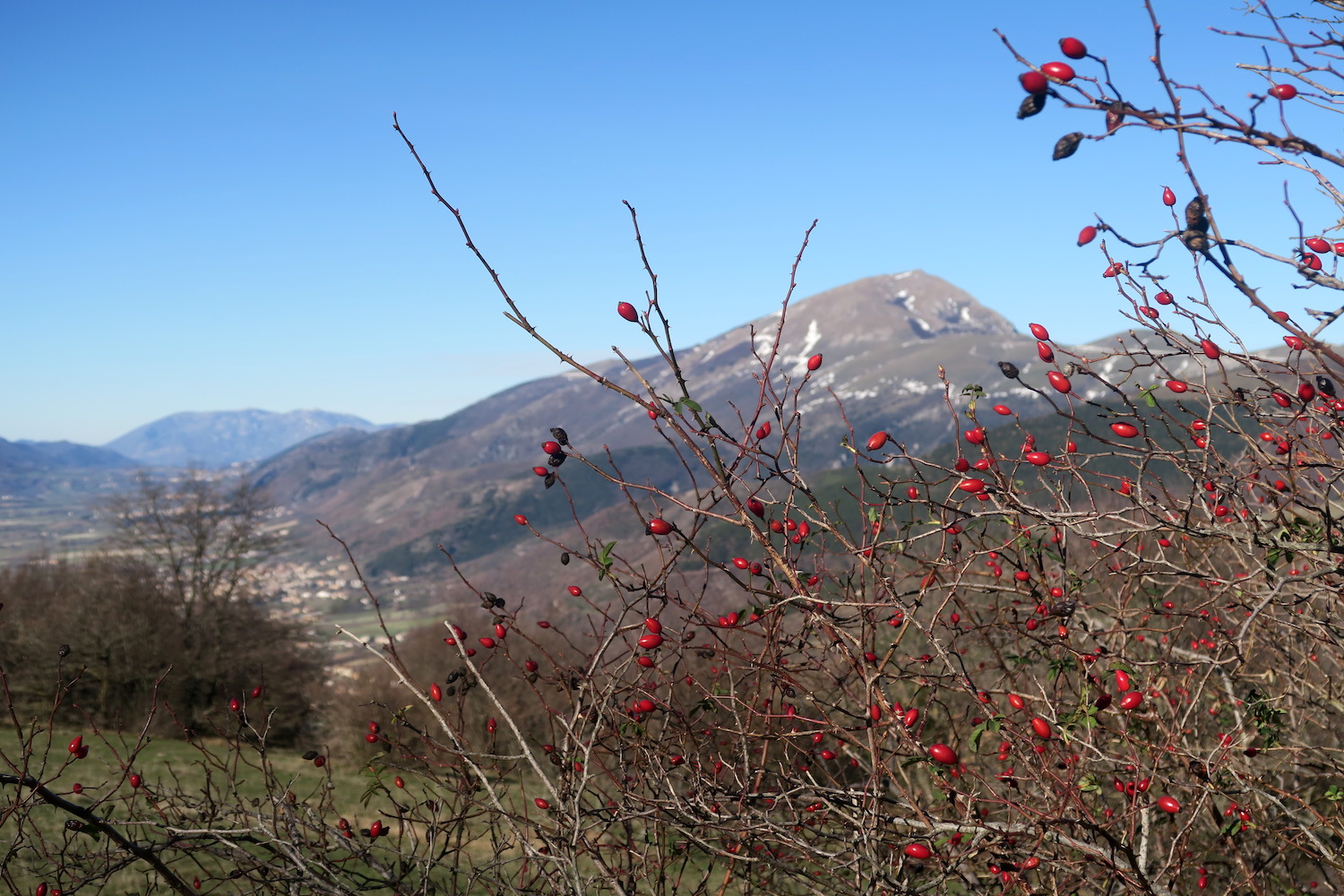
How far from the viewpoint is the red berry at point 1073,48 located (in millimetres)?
1759

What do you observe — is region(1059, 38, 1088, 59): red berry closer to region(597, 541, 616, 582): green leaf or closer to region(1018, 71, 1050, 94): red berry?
region(1018, 71, 1050, 94): red berry

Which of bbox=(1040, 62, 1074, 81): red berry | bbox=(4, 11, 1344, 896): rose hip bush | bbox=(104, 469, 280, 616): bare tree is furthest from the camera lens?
bbox=(104, 469, 280, 616): bare tree

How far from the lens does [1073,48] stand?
1.77m

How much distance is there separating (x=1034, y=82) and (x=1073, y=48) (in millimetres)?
175

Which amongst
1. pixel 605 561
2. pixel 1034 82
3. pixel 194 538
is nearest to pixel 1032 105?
pixel 1034 82

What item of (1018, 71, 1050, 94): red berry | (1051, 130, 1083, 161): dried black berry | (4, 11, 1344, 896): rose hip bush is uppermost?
(1018, 71, 1050, 94): red berry

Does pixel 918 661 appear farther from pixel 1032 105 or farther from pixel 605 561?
pixel 1032 105

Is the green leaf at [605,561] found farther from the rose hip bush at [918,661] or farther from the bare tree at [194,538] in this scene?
the bare tree at [194,538]

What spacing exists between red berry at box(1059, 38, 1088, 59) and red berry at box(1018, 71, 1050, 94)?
145mm

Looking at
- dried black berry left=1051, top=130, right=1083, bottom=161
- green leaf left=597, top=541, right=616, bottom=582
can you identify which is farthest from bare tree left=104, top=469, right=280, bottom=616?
dried black berry left=1051, top=130, right=1083, bottom=161

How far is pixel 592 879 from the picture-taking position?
303cm

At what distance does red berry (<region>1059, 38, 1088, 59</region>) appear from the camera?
5.77 feet

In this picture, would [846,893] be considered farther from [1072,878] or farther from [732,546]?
[732,546]

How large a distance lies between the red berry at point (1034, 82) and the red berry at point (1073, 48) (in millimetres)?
145
